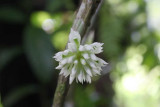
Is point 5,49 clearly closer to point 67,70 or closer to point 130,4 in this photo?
point 130,4

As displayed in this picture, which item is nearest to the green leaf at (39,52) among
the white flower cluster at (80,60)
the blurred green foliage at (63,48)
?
the blurred green foliage at (63,48)

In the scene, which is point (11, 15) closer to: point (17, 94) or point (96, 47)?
point (17, 94)

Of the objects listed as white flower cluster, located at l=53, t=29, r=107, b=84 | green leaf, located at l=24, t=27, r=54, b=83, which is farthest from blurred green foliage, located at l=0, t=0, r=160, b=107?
white flower cluster, located at l=53, t=29, r=107, b=84

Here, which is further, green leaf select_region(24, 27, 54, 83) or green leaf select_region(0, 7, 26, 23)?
green leaf select_region(0, 7, 26, 23)

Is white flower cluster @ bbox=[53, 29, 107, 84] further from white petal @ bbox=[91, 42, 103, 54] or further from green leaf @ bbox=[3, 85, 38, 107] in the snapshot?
green leaf @ bbox=[3, 85, 38, 107]

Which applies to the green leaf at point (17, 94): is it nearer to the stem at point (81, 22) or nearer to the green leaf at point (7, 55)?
the green leaf at point (7, 55)
